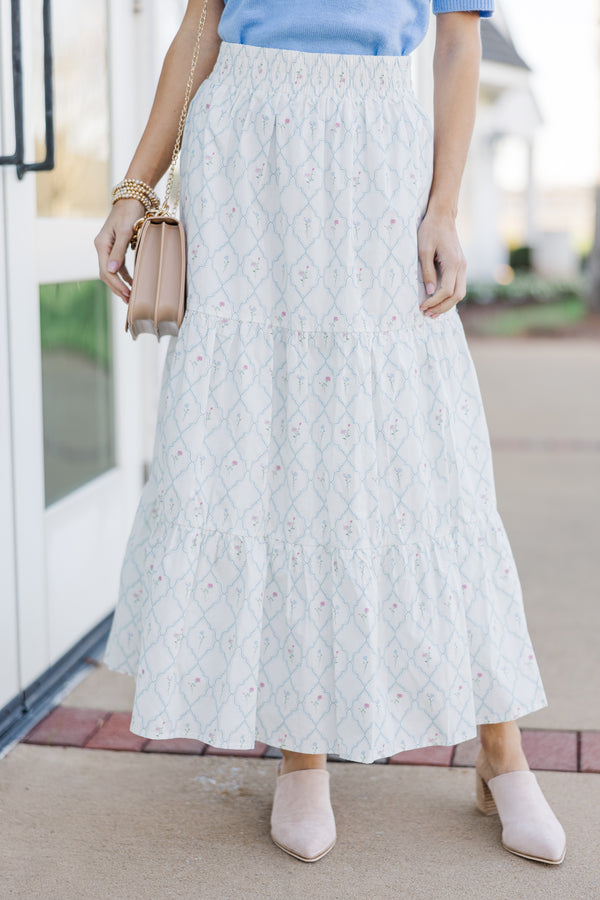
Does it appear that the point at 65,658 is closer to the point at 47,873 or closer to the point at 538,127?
the point at 47,873

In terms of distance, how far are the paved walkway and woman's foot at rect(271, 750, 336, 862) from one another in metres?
0.02

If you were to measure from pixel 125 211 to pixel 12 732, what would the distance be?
3.73 feet

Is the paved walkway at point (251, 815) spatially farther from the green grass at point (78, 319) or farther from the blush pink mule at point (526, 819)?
the green grass at point (78, 319)

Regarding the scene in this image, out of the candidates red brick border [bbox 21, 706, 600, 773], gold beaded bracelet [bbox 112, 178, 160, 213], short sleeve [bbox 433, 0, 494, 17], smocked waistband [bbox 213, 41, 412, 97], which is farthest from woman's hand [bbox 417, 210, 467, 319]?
red brick border [bbox 21, 706, 600, 773]

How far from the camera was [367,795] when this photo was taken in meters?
2.02

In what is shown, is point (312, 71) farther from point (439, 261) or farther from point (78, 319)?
point (78, 319)

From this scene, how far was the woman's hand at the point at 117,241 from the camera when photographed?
179 centimetres

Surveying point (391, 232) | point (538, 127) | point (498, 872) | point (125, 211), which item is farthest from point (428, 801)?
point (538, 127)

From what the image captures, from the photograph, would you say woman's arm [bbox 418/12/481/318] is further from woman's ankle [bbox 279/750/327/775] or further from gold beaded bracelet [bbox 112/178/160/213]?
woman's ankle [bbox 279/750/327/775]

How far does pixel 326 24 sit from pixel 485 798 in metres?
1.34

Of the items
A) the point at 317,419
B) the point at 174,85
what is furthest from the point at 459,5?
the point at 317,419

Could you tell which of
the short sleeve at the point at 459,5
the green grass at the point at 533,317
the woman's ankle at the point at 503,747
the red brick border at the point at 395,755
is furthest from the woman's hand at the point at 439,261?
the green grass at the point at 533,317

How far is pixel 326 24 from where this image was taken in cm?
169

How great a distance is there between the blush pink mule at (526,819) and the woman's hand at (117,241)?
1.05 meters
